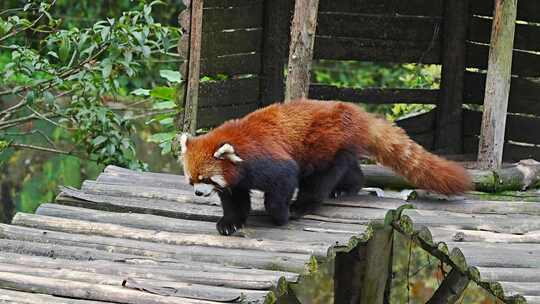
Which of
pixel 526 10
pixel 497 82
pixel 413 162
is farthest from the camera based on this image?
pixel 526 10

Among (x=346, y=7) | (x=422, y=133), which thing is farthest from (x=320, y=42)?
(x=422, y=133)

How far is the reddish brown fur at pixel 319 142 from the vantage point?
421 cm

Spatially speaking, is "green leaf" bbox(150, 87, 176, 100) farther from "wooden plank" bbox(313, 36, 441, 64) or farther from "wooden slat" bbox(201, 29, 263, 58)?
"wooden plank" bbox(313, 36, 441, 64)

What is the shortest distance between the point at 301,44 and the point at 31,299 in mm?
2175

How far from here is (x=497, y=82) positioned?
17.3ft

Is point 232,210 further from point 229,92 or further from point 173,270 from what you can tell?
point 229,92

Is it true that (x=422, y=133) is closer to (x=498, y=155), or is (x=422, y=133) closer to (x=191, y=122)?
(x=498, y=155)

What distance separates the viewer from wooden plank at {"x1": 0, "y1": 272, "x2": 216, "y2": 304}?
11.4 feet

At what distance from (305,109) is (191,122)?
117 centimetres

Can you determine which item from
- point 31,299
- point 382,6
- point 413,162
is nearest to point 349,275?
point 413,162

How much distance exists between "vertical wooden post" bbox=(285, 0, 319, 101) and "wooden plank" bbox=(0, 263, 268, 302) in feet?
5.74

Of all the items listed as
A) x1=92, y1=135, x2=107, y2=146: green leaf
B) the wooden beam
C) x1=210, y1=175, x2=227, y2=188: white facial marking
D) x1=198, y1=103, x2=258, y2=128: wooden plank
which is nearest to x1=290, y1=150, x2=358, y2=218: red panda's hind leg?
x1=210, y1=175, x2=227, y2=188: white facial marking

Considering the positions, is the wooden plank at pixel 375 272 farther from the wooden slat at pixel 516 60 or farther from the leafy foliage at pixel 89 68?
the wooden slat at pixel 516 60

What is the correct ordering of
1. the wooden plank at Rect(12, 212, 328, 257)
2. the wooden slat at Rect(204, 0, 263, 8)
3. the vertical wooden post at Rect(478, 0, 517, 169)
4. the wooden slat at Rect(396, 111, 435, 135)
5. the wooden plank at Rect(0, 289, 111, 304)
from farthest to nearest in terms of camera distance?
the wooden slat at Rect(396, 111, 435, 135) < the wooden slat at Rect(204, 0, 263, 8) < the vertical wooden post at Rect(478, 0, 517, 169) < the wooden plank at Rect(12, 212, 328, 257) < the wooden plank at Rect(0, 289, 111, 304)
